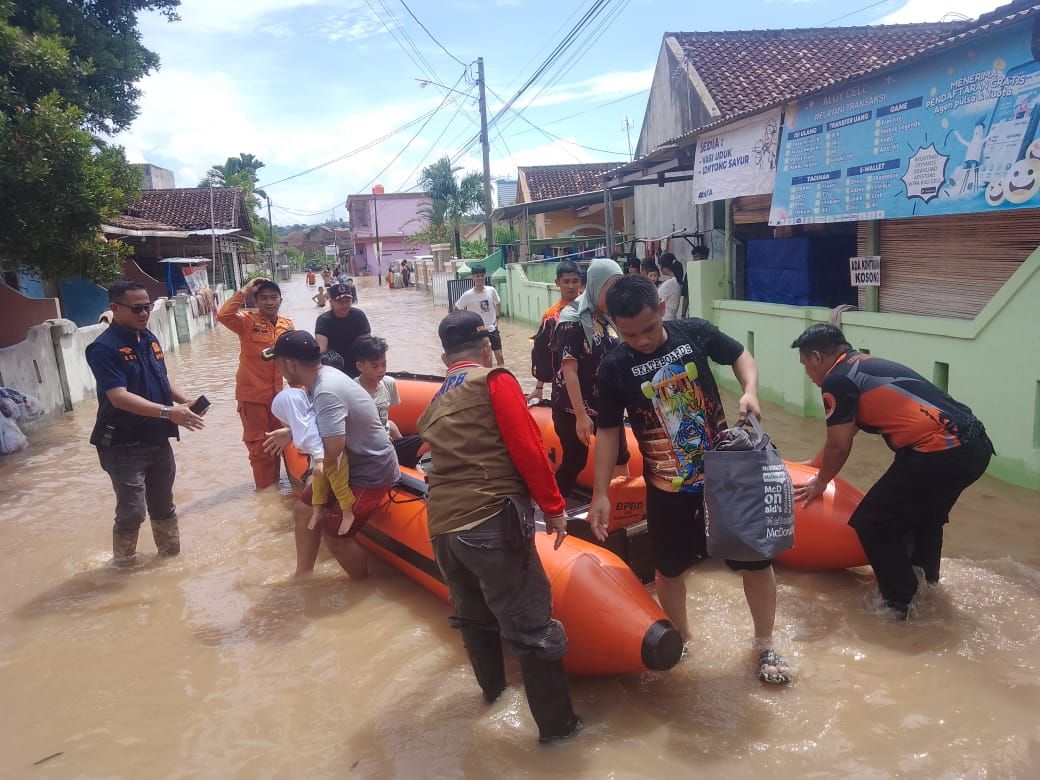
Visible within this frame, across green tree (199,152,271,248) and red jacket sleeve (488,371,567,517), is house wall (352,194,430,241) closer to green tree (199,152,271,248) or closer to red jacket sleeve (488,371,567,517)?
green tree (199,152,271,248)

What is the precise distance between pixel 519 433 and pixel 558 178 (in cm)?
2851

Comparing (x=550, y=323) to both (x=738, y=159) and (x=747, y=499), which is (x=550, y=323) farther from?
(x=738, y=159)

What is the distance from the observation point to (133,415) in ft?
14.6

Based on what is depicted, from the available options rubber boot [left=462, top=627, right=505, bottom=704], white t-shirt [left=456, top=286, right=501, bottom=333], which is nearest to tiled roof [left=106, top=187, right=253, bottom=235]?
white t-shirt [left=456, top=286, right=501, bottom=333]

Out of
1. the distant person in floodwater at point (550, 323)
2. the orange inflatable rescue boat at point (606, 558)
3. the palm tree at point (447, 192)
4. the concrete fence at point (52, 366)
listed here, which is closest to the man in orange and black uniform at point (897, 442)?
the orange inflatable rescue boat at point (606, 558)

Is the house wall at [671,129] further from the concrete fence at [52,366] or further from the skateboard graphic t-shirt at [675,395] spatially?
the skateboard graphic t-shirt at [675,395]

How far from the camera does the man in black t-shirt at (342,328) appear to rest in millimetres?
5930

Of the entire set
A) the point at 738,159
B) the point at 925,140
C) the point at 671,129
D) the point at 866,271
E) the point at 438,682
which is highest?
the point at 671,129

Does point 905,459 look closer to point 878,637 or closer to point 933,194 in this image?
point 878,637

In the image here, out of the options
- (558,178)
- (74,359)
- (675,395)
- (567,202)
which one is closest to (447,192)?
(558,178)

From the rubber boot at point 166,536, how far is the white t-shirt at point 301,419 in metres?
1.56

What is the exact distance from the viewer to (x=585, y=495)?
16.1ft

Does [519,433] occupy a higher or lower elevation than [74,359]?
higher

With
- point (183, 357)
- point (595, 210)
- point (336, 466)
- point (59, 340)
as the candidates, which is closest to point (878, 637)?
point (336, 466)
